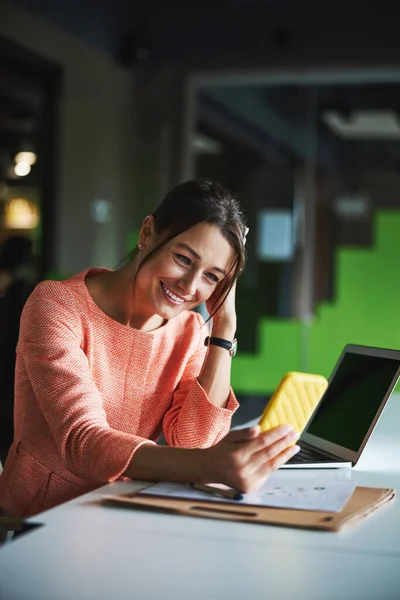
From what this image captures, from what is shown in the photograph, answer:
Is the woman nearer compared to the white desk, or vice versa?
the white desk

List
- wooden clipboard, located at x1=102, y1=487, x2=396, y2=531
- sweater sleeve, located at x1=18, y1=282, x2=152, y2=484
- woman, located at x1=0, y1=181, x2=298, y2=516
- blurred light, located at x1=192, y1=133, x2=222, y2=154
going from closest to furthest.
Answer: wooden clipboard, located at x1=102, y1=487, x2=396, y2=531
sweater sleeve, located at x1=18, y1=282, x2=152, y2=484
woman, located at x1=0, y1=181, x2=298, y2=516
blurred light, located at x1=192, y1=133, x2=222, y2=154

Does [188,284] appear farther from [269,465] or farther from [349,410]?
[269,465]

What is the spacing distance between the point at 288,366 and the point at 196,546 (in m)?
5.52

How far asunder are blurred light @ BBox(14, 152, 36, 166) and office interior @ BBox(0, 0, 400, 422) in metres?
0.01

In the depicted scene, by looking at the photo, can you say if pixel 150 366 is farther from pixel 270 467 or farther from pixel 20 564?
pixel 20 564

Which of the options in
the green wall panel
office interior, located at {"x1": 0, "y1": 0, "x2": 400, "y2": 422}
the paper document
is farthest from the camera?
the green wall panel

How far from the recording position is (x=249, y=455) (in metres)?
1.53

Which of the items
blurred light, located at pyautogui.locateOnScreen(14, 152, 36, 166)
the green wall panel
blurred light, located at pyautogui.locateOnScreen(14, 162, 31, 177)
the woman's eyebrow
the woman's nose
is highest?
blurred light, located at pyautogui.locateOnScreen(14, 152, 36, 166)

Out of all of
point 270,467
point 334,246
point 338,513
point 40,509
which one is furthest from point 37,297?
point 334,246

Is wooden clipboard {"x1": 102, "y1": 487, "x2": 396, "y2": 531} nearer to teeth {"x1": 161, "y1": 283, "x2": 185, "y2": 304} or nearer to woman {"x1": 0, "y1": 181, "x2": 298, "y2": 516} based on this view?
woman {"x1": 0, "y1": 181, "x2": 298, "y2": 516}

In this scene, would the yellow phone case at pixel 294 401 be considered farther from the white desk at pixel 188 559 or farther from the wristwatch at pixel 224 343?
the white desk at pixel 188 559

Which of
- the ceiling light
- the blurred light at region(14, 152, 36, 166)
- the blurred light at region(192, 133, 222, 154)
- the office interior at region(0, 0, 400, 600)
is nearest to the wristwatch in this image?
the office interior at region(0, 0, 400, 600)

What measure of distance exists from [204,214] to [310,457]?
1.88 feet

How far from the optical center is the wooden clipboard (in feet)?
4.58
